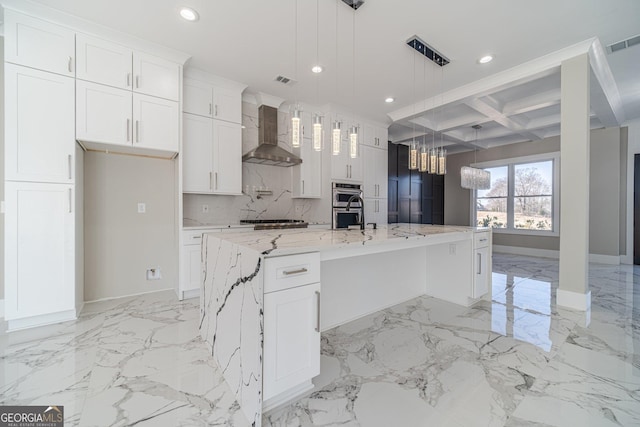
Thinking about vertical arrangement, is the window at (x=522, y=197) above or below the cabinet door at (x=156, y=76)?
below

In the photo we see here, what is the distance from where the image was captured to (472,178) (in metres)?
5.05

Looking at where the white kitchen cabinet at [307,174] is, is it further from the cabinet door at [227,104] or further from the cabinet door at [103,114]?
the cabinet door at [103,114]

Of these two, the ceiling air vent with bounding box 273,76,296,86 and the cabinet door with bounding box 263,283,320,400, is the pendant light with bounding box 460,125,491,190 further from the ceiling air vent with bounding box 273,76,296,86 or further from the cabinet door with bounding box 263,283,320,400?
A: the cabinet door with bounding box 263,283,320,400

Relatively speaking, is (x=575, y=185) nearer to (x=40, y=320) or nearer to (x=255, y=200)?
(x=255, y=200)

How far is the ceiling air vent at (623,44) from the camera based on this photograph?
2756 millimetres

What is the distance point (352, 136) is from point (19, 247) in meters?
3.02

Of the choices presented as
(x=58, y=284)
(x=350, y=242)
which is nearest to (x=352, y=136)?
(x=350, y=242)

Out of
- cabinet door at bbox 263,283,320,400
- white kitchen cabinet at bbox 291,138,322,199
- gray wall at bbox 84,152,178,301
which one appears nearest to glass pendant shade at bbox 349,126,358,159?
cabinet door at bbox 263,283,320,400

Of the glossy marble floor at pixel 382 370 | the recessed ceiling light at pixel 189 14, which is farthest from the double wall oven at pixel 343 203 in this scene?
the recessed ceiling light at pixel 189 14

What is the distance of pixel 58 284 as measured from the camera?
245 cm

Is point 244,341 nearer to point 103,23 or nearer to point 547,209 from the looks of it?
point 103,23

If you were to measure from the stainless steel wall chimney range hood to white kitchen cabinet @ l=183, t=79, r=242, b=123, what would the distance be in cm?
43

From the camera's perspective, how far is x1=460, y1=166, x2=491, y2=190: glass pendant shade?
196 inches

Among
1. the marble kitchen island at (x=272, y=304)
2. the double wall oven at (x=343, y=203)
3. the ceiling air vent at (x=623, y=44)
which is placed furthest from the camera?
the double wall oven at (x=343, y=203)
